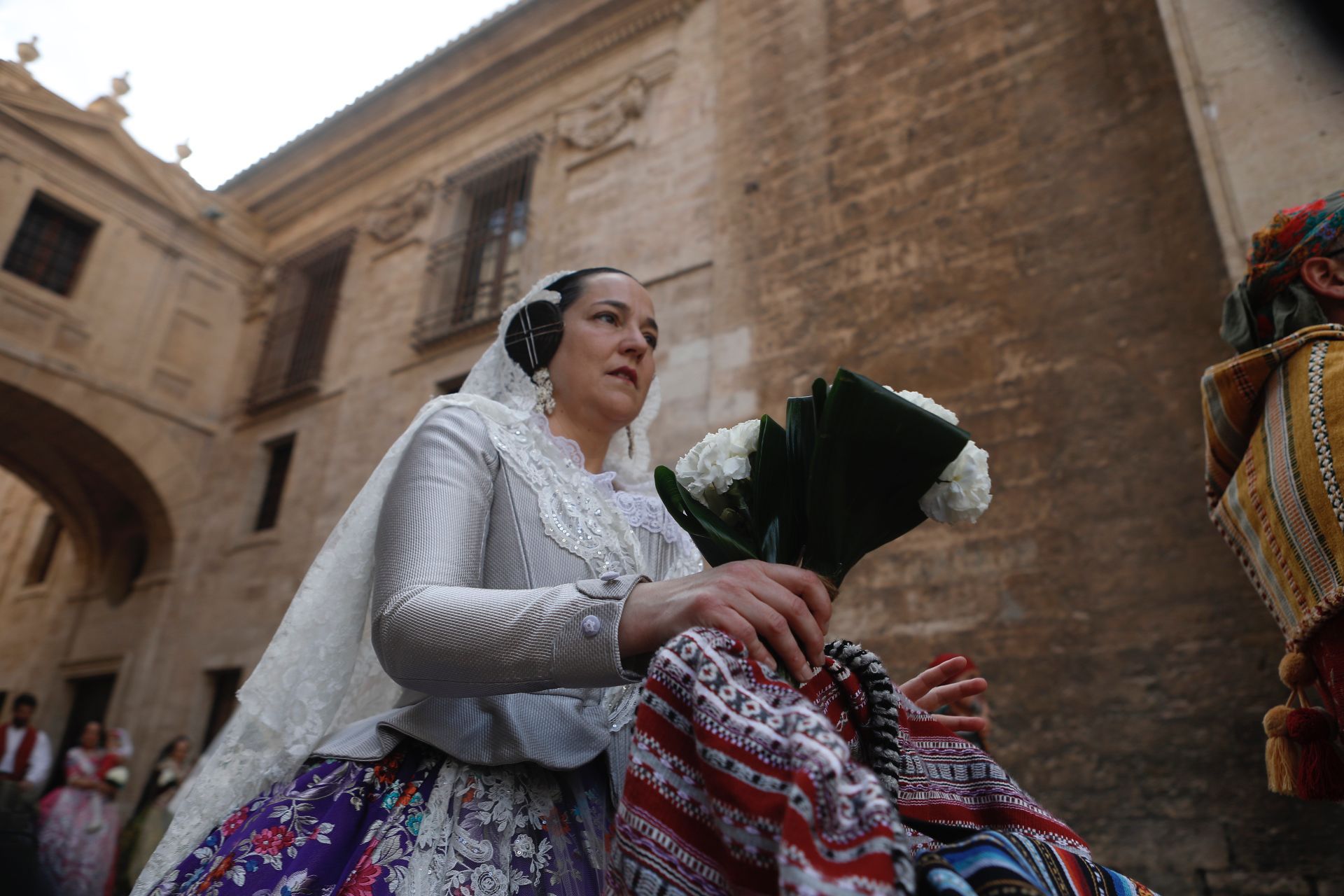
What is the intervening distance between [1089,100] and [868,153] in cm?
158

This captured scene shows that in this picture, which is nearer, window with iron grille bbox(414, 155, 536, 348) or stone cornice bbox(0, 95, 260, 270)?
window with iron grille bbox(414, 155, 536, 348)

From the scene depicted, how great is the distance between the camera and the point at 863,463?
3.60ft

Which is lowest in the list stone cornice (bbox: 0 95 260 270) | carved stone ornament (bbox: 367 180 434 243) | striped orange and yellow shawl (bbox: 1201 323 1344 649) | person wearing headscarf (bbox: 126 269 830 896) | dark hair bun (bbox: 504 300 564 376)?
person wearing headscarf (bbox: 126 269 830 896)

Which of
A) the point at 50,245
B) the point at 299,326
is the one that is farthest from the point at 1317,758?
the point at 50,245

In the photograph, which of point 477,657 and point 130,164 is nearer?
point 477,657

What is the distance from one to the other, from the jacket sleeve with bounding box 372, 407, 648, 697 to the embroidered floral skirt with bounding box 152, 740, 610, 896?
23cm

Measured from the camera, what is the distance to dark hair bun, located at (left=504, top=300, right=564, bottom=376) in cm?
191

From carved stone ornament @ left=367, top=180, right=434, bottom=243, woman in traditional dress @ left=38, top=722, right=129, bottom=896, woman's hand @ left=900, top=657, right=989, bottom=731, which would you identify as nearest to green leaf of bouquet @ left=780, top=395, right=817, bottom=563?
woman's hand @ left=900, top=657, right=989, bottom=731

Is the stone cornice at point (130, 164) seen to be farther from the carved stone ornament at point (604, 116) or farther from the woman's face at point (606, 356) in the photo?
the woman's face at point (606, 356)

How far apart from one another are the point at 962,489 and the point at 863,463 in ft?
0.52

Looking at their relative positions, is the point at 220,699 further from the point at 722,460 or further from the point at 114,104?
the point at 722,460

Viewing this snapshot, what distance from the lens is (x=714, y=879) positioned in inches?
32.6

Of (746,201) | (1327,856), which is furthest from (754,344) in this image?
(1327,856)

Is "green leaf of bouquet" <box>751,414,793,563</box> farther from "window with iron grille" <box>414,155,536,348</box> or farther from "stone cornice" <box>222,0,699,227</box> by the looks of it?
"stone cornice" <box>222,0,699,227</box>
